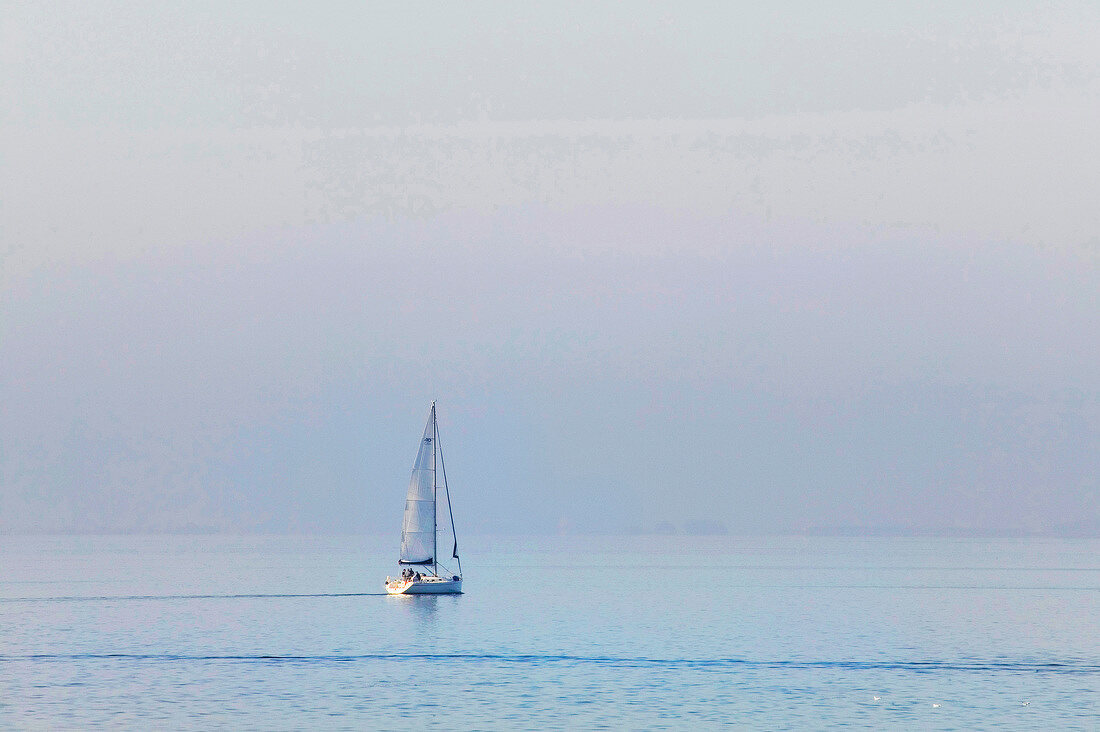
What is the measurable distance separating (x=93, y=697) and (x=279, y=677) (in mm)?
12980

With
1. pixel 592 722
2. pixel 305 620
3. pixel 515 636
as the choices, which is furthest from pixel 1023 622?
pixel 592 722

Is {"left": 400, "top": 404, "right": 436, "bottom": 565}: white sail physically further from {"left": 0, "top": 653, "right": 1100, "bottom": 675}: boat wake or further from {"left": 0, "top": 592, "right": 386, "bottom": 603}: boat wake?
{"left": 0, "top": 653, "right": 1100, "bottom": 675}: boat wake

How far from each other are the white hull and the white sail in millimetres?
3056

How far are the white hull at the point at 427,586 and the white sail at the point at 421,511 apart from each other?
3056 millimetres

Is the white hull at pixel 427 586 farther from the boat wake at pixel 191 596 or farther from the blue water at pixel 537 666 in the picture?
the boat wake at pixel 191 596

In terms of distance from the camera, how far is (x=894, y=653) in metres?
109

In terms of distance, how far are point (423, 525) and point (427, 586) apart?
8.41 metres

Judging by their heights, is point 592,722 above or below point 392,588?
below

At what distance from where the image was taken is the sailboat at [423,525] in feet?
497

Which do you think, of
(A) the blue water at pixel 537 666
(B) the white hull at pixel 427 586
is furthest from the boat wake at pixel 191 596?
(B) the white hull at pixel 427 586

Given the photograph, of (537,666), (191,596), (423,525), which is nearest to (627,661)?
(537,666)

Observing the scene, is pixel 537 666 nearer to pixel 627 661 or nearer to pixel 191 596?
pixel 627 661

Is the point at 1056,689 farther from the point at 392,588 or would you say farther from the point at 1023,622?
the point at 392,588

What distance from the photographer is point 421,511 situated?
151750 millimetres
